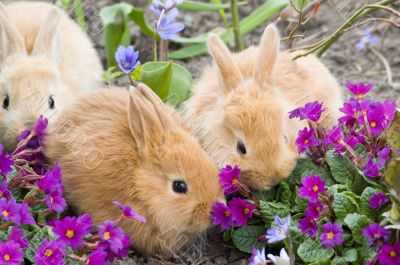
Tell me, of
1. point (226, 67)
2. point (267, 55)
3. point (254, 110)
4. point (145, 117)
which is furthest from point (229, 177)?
point (267, 55)

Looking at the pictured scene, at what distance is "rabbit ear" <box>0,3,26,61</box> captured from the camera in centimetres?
444

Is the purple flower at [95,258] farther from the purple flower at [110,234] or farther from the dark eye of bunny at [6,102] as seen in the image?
the dark eye of bunny at [6,102]

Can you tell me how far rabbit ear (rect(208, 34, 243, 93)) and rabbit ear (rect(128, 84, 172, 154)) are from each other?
50cm

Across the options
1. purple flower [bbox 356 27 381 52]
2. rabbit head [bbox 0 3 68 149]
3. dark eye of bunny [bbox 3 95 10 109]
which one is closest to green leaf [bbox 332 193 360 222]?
rabbit head [bbox 0 3 68 149]

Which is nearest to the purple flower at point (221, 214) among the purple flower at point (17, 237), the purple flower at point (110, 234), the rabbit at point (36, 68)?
the purple flower at point (110, 234)

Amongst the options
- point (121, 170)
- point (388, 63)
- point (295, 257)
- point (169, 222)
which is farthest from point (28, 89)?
point (388, 63)

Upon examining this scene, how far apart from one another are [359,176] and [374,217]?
0.29m

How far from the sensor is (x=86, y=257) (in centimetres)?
341

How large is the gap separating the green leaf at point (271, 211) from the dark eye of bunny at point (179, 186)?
0.44 metres

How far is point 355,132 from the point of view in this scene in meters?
4.02

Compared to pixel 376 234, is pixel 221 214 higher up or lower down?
lower down

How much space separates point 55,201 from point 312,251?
4.05 feet

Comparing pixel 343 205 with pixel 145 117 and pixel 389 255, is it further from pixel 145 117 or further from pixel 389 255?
pixel 145 117

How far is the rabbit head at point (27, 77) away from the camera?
4246 mm
